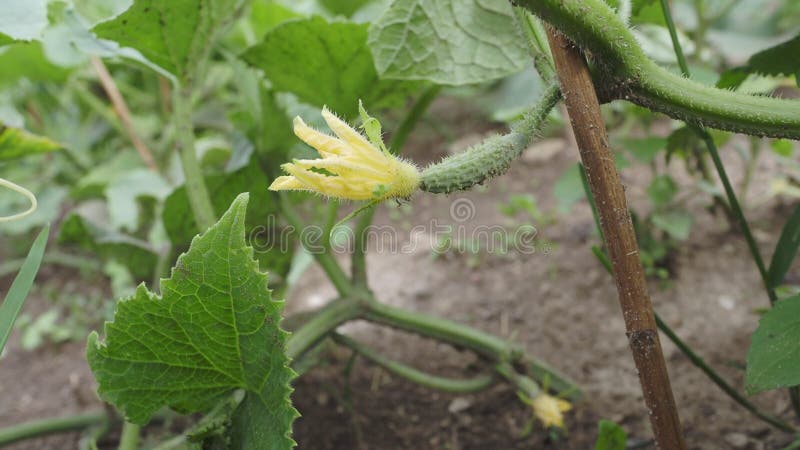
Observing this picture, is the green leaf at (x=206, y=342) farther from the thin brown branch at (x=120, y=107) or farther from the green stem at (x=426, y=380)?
the thin brown branch at (x=120, y=107)

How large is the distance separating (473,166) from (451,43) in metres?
0.42

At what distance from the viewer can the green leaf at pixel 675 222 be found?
146cm

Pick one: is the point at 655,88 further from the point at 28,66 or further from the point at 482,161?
Result: the point at 28,66

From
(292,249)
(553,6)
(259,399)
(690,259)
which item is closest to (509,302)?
(690,259)

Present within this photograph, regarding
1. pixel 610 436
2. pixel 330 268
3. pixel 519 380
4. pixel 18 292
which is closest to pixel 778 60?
pixel 610 436

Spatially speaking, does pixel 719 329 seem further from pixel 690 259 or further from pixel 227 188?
pixel 227 188

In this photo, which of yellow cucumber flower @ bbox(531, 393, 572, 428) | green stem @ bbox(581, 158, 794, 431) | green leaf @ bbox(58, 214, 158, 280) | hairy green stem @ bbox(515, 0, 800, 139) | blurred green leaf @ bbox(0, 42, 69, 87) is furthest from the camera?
blurred green leaf @ bbox(0, 42, 69, 87)

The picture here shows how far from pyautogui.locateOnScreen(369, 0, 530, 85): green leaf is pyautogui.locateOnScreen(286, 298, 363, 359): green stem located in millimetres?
386

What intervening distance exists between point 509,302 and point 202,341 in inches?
37.3

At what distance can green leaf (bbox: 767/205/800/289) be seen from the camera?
2.53ft

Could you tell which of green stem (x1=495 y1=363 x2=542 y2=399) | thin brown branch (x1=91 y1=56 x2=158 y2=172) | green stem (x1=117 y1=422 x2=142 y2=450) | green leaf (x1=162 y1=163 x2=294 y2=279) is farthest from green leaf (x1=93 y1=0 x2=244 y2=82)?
thin brown branch (x1=91 y1=56 x2=158 y2=172)

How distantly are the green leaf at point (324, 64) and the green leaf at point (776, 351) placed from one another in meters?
0.68

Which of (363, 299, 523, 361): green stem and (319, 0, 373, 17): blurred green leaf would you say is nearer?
(363, 299, 523, 361): green stem

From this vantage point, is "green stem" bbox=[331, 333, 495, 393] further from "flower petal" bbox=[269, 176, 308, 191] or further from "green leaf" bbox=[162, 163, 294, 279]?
"flower petal" bbox=[269, 176, 308, 191]
